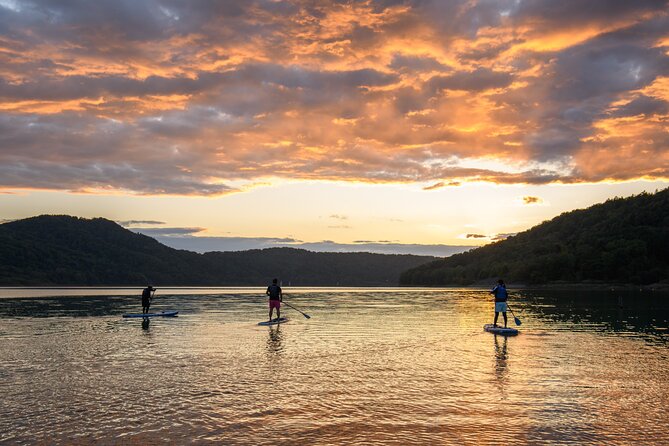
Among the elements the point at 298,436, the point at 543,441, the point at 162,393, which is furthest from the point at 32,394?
the point at 543,441

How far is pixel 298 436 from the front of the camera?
10.8 metres

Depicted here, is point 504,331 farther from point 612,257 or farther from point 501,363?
point 612,257

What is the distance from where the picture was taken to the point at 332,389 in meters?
15.2

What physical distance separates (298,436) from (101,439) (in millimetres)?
3793

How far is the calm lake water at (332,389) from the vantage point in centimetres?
1102

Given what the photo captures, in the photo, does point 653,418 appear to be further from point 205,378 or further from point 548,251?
point 548,251

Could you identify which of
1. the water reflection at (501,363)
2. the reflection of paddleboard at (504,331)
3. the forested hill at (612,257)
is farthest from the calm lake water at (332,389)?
the forested hill at (612,257)

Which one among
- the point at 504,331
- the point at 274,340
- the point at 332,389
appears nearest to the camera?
the point at 332,389

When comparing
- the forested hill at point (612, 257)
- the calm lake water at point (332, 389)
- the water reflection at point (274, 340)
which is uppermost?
the forested hill at point (612, 257)

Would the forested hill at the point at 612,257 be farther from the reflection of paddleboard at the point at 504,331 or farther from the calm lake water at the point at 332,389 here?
the calm lake water at the point at 332,389

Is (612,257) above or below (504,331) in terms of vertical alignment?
above

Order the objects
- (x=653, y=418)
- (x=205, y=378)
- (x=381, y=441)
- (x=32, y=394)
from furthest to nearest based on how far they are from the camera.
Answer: (x=205, y=378) → (x=32, y=394) → (x=653, y=418) → (x=381, y=441)

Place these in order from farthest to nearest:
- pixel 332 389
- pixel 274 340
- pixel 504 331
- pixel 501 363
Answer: pixel 504 331
pixel 274 340
pixel 501 363
pixel 332 389

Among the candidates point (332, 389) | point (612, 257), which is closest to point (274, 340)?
point (332, 389)
